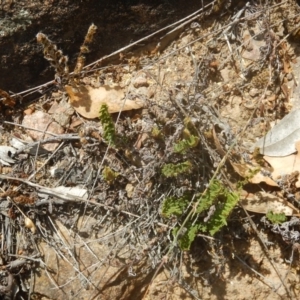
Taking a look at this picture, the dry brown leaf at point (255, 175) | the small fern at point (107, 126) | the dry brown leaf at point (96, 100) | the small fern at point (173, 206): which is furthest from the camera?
the dry brown leaf at point (96, 100)

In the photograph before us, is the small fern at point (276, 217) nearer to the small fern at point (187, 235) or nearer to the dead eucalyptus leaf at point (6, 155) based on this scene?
the small fern at point (187, 235)

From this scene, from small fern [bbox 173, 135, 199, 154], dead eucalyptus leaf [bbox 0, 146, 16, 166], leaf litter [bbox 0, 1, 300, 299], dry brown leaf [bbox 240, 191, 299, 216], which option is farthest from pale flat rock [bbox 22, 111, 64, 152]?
dry brown leaf [bbox 240, 191, 299, 216]

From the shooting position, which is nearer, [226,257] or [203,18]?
[226,257]

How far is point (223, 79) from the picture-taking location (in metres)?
3.15

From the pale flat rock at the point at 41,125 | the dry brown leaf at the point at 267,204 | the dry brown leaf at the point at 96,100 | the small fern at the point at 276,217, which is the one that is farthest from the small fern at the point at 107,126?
the small fern at the point at 276,217

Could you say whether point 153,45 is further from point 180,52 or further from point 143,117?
point 143,117

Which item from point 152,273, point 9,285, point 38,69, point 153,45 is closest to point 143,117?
point 153,45

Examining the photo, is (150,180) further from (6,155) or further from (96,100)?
(6,155)

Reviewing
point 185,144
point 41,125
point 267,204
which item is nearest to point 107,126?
point 185,144

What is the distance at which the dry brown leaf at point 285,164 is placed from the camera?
9.80ft

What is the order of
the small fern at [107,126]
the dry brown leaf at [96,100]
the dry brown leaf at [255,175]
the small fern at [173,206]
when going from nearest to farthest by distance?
the small fern at [107,126], the small fern at [173,206], the dry brown leaf at [255,175], the dry brown leaf at [96,100]

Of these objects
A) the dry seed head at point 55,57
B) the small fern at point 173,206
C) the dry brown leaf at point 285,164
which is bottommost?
the dry brown leaf at point 285,164

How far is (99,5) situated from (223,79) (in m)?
0.80

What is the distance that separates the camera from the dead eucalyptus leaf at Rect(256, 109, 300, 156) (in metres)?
3.01
